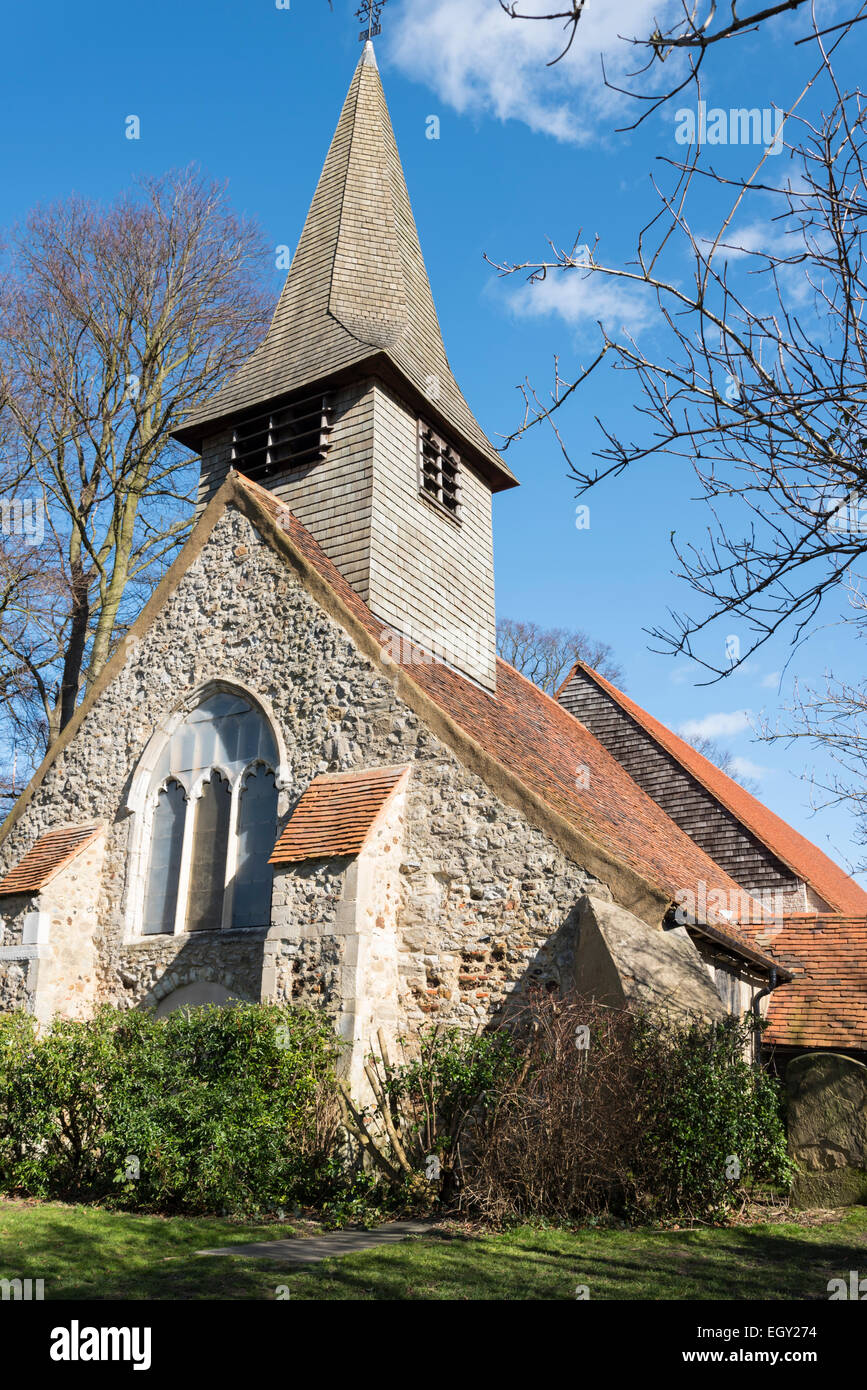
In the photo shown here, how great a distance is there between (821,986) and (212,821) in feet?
27.5

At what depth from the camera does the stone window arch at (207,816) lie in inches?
472

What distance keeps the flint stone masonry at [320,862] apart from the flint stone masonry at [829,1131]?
7.52 ft

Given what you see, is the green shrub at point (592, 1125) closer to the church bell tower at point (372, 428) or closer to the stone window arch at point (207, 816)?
the stone window arch at point (207, 816)

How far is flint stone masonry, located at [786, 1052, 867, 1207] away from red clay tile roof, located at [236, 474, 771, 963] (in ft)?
6.42

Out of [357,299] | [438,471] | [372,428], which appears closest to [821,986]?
[438,471]

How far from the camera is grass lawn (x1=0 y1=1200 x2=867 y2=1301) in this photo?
5738 millimetres

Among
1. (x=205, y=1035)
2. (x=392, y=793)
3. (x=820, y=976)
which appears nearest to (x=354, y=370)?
(x=392, y=793)

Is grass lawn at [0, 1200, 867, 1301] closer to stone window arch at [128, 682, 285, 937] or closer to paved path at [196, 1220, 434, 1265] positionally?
paved path at [196, 1220, 434, 1265]

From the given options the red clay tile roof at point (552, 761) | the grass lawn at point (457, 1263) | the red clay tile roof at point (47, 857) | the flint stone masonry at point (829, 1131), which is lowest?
the grass lawn at point (457, 1263)

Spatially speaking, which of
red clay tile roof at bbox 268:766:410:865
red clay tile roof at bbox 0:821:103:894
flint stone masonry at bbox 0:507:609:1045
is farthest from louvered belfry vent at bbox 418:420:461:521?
red clay tile roof at bbox 0:821:103:894

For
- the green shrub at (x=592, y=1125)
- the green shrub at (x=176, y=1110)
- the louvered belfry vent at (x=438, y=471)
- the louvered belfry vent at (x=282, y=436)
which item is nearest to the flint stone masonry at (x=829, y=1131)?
the green shrub at (x=592, y=1125)

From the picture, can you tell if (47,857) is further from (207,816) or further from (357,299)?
(357,299)
